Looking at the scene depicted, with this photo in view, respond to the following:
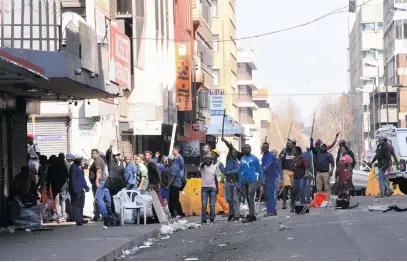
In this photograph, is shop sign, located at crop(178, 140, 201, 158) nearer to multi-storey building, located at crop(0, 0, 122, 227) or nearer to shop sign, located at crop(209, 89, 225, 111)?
shop sign, located at crop(209, 89, 225, 111)

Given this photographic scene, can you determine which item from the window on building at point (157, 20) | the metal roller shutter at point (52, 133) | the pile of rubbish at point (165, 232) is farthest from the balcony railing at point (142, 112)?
the pile of rubbish at point (165, 232)

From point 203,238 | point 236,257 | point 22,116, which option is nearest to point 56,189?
point 22,116

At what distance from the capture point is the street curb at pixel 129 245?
51.5 ft

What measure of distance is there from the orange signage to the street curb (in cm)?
3027

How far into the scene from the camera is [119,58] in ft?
102

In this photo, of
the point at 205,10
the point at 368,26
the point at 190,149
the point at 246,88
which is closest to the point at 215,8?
the point at 205,10

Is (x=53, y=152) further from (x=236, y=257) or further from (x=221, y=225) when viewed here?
(x=236, y=257)

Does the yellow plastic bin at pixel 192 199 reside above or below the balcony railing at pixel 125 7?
below

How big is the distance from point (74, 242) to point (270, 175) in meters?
9.17

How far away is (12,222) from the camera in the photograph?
75.5 ft

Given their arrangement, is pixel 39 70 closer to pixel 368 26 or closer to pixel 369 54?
pixel 369 54

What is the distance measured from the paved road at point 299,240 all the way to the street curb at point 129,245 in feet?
0.83

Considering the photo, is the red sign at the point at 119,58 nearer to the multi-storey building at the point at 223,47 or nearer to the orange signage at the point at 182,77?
the orange signage at the point at 182,77

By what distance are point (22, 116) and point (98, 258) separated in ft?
34.2
